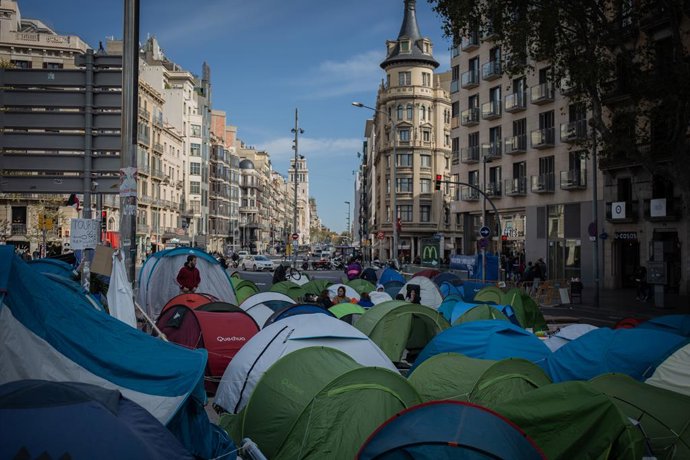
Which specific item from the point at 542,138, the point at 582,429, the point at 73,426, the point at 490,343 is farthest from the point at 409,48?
the point at 73,426

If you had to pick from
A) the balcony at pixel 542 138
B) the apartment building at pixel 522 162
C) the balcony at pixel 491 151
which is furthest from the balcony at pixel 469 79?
the balcony at pixel 542 138

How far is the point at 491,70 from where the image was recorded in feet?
147

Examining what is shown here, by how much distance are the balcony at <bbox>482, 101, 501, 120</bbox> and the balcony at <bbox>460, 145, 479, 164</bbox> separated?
254cm

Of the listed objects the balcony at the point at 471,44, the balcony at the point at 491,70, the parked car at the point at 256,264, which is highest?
the balcony at the point at 471,44

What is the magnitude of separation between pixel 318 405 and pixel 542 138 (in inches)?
1402

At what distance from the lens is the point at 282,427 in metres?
7.87

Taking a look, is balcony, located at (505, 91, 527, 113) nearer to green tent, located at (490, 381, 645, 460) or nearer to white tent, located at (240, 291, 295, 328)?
white tent, located at (240, 291, 295, 328)

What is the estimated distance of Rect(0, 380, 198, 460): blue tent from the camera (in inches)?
173

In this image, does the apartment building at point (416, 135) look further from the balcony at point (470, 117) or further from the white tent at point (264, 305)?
the white tent at point (264, 305)

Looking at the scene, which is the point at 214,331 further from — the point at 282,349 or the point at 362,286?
the point at 362,286

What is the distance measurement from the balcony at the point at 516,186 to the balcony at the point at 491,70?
7.34 meters

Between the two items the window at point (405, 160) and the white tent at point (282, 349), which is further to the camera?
the window at point (405, 160)

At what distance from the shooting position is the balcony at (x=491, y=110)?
4419 centimetres

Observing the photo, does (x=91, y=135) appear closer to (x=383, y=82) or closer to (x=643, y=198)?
(x=643, y=198)
